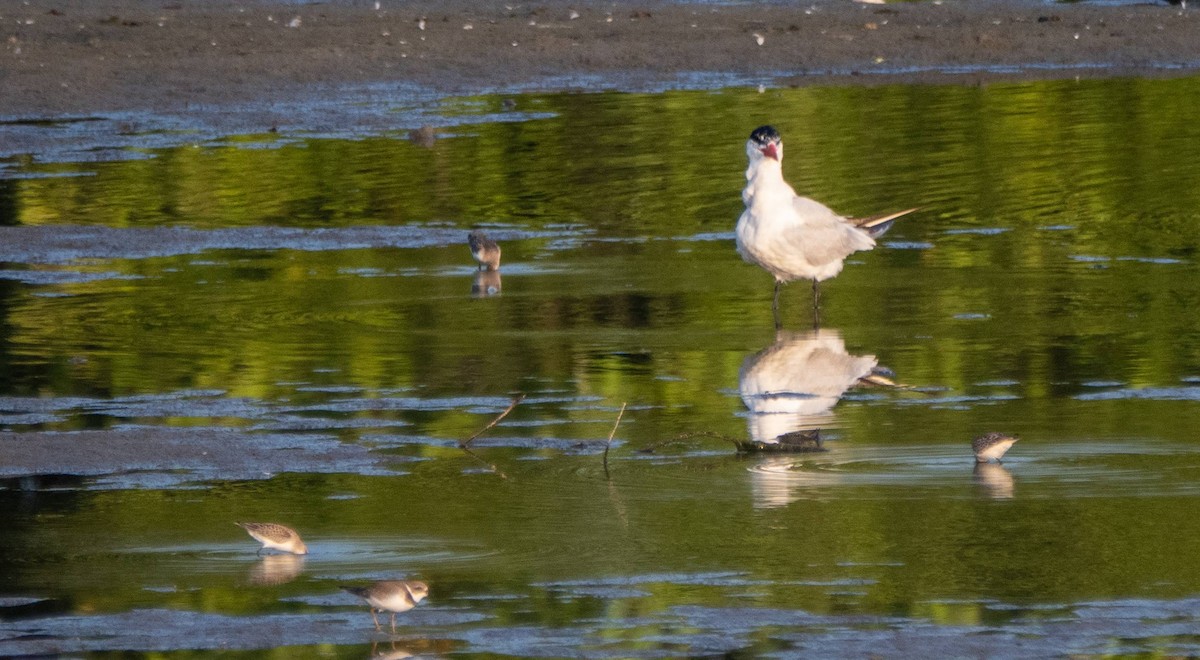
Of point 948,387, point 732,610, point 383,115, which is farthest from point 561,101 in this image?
point 732,610

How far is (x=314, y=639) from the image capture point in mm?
5551

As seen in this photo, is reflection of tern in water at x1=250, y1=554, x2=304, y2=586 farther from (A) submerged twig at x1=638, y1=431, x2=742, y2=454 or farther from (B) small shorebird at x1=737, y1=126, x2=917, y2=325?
(B) small shorebird at x1=737, y1=126, x2=917, y2=325

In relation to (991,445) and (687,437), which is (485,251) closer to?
(687,437)

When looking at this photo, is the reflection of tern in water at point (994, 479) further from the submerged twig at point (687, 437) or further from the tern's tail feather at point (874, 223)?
the tern's tail feather at point (874, 223)

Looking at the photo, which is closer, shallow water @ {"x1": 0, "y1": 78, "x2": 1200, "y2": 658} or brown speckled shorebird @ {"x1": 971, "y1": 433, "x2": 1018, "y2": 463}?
shallow water @ {"x1": 0, "y1": 78, "x2": 1200, "y2": 658}

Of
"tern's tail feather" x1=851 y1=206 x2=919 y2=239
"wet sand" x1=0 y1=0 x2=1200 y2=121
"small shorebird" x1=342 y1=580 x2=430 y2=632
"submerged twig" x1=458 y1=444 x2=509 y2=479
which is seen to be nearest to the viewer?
"small shorebird" x1=342 y1=580 x2=430 y2=632

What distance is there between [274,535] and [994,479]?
7.43 feet

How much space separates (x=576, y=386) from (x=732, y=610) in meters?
3.16

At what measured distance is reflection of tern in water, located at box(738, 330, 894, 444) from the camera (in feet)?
26.3

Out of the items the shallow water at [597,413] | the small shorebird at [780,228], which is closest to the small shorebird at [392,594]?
the shallow water at [597,413]

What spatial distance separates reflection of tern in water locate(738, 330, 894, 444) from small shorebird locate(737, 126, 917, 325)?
1.72 feet

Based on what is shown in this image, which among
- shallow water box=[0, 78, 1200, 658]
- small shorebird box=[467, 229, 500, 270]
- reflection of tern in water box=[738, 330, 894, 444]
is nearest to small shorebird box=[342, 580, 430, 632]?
shallow water box=[0, 78, 1200, 658]

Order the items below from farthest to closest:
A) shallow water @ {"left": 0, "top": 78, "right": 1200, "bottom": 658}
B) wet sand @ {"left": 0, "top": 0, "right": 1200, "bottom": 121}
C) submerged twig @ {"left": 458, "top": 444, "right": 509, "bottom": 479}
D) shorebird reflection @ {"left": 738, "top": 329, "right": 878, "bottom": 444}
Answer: wet sand @ {"left": 0, "top": 0, "right": 1200, "bottom": 121}, shorebird reflection @ {"left": 738, "top": 329, "right": 878, "bottom": 444}, submerged twig @ {"left": 458, "top": 444, "right": 509, "bottom": 479}, shallow water @ {"left": 0, "top": 78, "right": 1200, "bottom": 658}

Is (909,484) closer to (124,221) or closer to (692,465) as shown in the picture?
(692,465)
